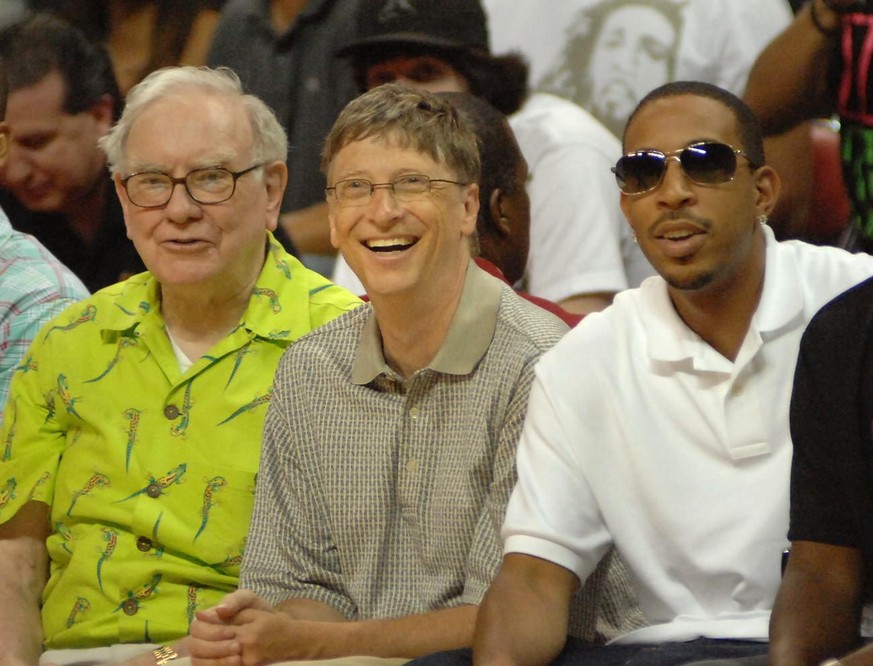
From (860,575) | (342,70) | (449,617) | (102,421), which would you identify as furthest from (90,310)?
(860,575)

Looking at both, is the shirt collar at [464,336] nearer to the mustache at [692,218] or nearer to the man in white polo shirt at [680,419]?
the man in white polo shirt at [680,419]

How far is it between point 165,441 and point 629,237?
1.42 meters

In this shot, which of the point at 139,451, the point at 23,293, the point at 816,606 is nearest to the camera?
the point at 816,606

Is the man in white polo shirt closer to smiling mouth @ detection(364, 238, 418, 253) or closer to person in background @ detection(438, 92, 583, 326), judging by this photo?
smiling mouth @ detection(364, 238, 418, 253)

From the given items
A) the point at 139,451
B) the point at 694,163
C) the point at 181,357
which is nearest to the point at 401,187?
the point at 694,163

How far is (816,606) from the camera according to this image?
2.00 metres

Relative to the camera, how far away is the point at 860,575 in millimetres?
2023

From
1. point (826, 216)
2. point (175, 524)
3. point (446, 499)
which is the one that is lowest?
point (175, 524)

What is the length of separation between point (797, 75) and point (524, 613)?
5.64 feet

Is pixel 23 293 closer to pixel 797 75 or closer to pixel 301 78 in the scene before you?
pixel 301 78

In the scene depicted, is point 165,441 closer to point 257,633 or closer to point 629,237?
point 257,633

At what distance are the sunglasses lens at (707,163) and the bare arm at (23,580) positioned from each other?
4.54 feet

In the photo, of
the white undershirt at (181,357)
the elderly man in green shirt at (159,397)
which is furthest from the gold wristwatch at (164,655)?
the white undershirt at (181,357)

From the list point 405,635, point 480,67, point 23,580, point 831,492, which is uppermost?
point 480,67
